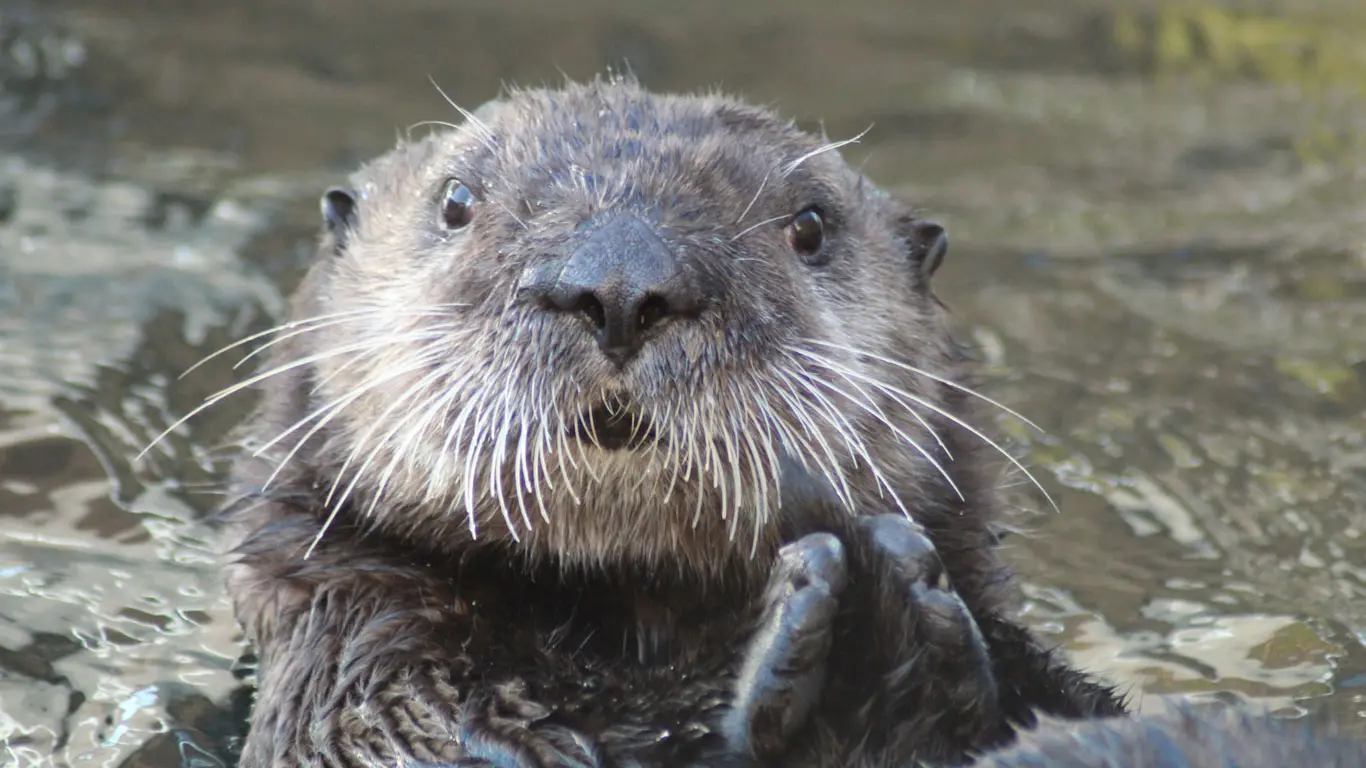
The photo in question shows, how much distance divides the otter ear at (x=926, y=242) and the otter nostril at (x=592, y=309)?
5.36ft

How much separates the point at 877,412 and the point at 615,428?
660 mm

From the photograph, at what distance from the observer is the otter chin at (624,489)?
313 cm

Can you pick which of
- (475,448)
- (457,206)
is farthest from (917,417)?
(457,206)

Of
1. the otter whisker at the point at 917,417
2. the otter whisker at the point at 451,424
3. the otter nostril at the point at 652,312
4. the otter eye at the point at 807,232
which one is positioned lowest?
the otter whisker at the point at 451,424

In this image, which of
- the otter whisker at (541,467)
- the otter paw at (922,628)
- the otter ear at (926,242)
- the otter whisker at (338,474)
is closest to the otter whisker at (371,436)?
the otter whisker at (338,474)

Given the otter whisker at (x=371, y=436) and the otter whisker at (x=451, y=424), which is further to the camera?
the otter whisker at (x=371, y=436)

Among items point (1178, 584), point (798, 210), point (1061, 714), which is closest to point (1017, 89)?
point (1178, 584)

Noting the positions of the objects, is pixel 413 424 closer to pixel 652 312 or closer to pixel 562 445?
pixel 562 445

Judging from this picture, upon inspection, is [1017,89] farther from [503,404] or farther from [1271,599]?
[503,404]

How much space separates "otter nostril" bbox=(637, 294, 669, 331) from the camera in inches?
120

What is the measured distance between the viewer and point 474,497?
134 inches

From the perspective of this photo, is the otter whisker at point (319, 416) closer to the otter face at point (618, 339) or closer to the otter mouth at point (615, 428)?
the otter face at point (618, 339)

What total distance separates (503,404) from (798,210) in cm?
104

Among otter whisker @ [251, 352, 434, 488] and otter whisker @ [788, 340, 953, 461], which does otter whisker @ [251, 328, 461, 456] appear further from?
otter whisker @ [788, 340, 953, 461]
